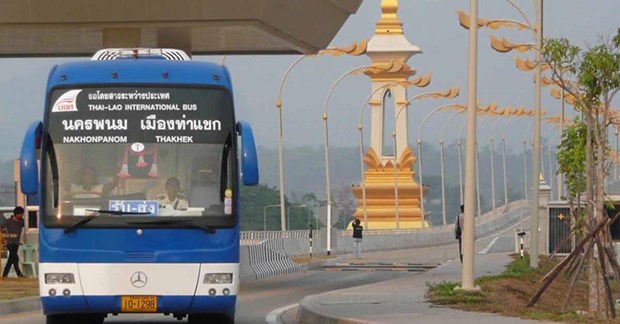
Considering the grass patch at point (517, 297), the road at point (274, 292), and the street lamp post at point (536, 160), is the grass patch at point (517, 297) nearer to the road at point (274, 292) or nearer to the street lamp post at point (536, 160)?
the street lamp post at point (536, 160)

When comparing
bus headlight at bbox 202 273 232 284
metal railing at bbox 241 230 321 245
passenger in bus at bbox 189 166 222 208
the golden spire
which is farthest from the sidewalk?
the golden spire

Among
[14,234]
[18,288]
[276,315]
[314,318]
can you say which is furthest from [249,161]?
[14,234]

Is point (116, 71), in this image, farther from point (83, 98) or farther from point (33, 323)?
point (33, 323)

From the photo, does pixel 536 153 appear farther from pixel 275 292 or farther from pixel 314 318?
pixel 314 318

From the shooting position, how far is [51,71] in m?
20.1

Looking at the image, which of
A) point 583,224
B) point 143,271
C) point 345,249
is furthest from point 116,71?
point 345,249

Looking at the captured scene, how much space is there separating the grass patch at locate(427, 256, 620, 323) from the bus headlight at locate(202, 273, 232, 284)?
14.7 ft

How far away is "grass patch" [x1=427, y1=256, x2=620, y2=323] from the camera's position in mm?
23500

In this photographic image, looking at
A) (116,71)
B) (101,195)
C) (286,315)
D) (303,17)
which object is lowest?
(286,315)

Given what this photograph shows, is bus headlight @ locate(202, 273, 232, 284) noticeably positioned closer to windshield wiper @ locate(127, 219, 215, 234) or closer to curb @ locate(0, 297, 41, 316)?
windshield wiper @ locate(127, 219, 215, 234)

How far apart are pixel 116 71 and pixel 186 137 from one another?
1.22 m

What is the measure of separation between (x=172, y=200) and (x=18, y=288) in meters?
14.2

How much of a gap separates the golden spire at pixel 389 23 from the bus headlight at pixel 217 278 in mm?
106910

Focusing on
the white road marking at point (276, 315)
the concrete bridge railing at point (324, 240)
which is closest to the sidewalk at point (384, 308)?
the white road marking at point (276, 315)
